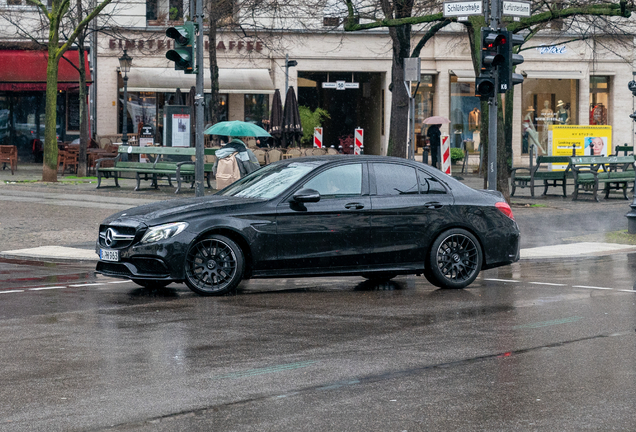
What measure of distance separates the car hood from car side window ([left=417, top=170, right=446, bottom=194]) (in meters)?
1.96

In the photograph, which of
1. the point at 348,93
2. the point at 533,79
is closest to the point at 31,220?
the point at 348,93

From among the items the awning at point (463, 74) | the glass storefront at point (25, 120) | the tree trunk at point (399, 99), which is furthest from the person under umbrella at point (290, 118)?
the awning at point (463, 74)

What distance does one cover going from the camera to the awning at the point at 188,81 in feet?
133

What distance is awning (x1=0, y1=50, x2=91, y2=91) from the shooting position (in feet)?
126

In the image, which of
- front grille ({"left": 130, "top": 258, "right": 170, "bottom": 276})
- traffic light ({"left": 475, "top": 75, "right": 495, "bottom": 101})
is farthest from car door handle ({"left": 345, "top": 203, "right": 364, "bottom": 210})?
traffic light ({"left": 475, "top": 75, "right": 495, "bottom": 101})

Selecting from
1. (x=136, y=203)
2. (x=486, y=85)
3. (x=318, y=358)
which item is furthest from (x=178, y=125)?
(x=318, y=358)

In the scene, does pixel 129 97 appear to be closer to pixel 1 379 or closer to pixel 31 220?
pixel 31 220

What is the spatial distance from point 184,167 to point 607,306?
52.8ft

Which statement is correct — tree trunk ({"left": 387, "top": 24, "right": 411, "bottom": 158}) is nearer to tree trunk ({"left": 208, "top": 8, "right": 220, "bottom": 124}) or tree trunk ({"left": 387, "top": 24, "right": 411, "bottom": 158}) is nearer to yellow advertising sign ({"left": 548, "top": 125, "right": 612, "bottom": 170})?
yellow advertising sign ({"left": 548, "top": 125, "right": 612, "bottom": 170})

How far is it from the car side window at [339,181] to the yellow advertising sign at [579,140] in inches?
751

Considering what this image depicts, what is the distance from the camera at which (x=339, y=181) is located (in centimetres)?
1091

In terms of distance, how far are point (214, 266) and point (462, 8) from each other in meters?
8.05

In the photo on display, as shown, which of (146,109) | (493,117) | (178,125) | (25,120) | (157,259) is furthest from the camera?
(146,109)

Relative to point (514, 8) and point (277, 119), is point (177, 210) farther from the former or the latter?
point (277, 119)
